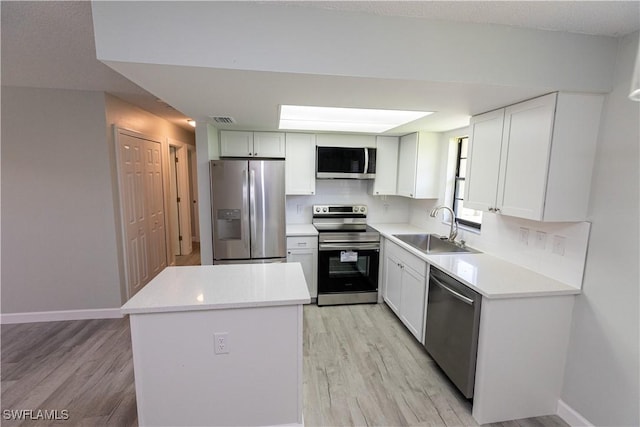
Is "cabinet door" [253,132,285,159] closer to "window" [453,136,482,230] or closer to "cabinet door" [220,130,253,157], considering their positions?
"cabinet door" [220,130,253,157]

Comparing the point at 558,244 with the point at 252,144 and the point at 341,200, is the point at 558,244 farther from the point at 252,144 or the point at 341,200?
the point at 252,144

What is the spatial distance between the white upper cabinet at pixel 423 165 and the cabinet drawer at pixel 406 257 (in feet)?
2.22

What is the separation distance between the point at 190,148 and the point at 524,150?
5.71 m

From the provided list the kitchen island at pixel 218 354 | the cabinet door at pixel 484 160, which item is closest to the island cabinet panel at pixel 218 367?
the kitchen island at pixel 218 354

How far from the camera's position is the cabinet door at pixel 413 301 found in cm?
257

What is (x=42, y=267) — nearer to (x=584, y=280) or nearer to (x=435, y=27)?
(x=435, y=27)

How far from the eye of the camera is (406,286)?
285 centimetres

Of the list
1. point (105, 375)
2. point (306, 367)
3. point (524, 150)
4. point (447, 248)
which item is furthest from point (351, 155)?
point (105, 375)

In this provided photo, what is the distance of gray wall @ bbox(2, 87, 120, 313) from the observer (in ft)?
9.35

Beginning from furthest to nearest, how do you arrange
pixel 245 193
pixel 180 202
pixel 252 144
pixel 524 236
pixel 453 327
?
pixel 180 202 < pixel 252 144 < pixel 245 193 < pixel 524 236 < pixel 453 327

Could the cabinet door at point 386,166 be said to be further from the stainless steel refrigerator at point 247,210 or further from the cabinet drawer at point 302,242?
the stainless steel refrigerator at point 247,210

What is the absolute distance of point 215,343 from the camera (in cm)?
159

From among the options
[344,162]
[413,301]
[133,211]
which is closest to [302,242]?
[344,162]

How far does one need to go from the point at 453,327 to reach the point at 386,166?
218 centimetres
